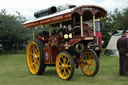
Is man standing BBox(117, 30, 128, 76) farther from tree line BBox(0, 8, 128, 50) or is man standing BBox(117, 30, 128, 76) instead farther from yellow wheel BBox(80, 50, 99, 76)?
tree line BBox(0, 8, 128, 50)

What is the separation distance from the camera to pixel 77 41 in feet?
22.7

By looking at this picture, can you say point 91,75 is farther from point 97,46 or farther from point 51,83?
point 97,46

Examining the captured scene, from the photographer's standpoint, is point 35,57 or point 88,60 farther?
point 35,57

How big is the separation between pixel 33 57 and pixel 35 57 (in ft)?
1.00

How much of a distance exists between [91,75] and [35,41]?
8.22 feet

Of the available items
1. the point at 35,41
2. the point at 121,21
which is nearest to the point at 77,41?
the point at 35,41

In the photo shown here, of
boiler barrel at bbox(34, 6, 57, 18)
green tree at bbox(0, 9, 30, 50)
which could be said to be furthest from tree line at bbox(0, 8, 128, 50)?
boiler barrel at bbox(34, 6, 57, 18)

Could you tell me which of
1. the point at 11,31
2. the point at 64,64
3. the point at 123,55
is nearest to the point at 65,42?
the point at 64,64

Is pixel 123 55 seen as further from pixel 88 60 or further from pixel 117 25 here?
pixel 117 25

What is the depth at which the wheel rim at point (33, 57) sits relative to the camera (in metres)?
8.44

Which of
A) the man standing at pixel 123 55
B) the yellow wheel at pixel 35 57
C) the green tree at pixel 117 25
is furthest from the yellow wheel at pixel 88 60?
the green tree at pixel 117 25

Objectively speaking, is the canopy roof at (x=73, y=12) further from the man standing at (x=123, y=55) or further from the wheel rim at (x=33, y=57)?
the man standing at (x=123, y=55)

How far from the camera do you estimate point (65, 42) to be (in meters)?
7.48

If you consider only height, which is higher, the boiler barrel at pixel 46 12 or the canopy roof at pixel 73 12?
the boiler barrel at pixel 46 12
